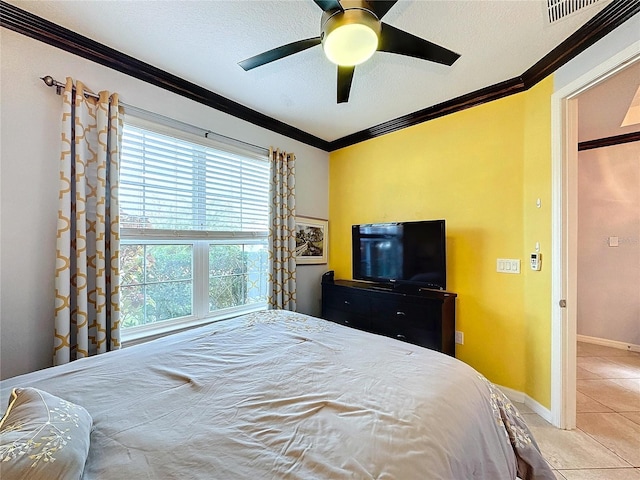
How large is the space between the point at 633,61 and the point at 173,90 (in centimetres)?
308

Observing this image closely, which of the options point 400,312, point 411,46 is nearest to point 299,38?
point 411,46

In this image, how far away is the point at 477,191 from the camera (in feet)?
8.34

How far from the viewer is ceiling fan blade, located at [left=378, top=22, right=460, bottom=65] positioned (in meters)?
1.41

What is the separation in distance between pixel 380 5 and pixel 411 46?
31cm

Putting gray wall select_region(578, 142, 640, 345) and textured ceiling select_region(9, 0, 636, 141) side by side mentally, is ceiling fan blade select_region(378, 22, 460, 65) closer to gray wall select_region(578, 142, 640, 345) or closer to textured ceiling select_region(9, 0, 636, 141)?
textured ceiling select_region(9, 0, 636, 141)

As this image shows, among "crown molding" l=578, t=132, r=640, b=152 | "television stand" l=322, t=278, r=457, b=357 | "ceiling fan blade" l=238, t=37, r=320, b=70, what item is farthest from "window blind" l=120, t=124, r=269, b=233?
"crown molding" l=578, t=132, r=640, b=152

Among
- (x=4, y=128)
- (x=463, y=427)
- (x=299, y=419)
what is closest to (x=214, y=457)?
(x=299, y=419)

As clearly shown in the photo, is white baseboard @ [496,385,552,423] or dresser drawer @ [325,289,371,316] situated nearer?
white baseboard @ [496,385,552,423]

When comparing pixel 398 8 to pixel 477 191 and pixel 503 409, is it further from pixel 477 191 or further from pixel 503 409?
pixel 503 409

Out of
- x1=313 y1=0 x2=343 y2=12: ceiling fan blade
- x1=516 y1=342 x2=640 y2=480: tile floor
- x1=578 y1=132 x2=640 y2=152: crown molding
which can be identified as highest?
x1=578 y1=132 x2=640 y2=152: crown molding

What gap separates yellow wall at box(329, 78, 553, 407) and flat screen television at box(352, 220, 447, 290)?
0.88 feet

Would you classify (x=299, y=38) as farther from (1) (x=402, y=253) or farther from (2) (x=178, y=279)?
(2) (x=178, y=279)

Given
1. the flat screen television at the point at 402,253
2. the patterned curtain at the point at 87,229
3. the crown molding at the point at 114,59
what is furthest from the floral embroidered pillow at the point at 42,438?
the flat screen television at the point at 402,253

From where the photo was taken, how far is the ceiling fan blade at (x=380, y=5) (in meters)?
1.25
